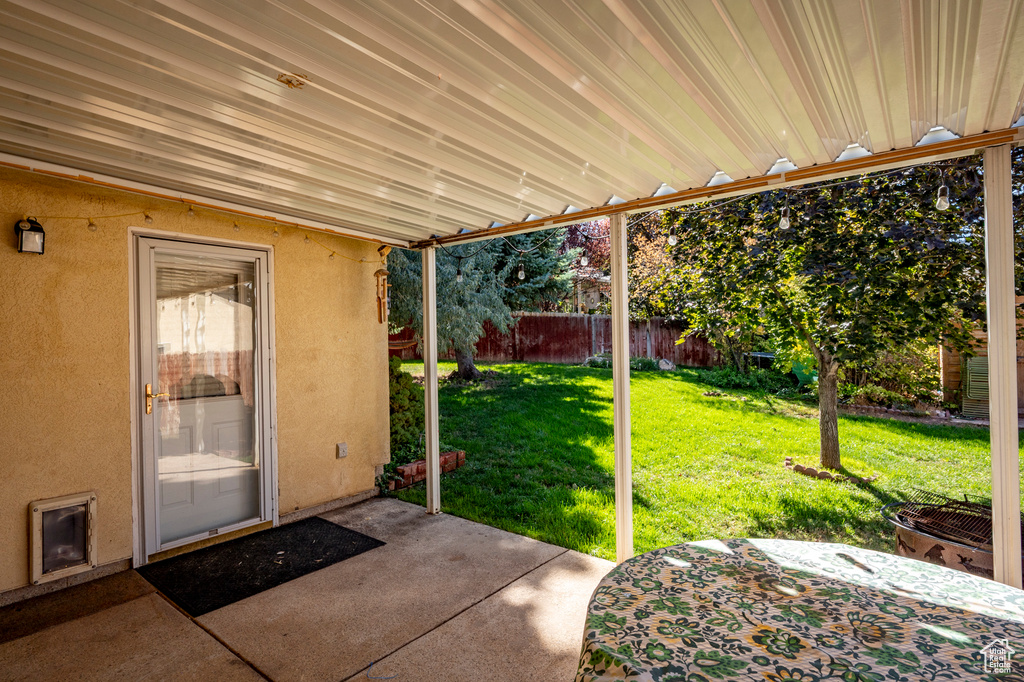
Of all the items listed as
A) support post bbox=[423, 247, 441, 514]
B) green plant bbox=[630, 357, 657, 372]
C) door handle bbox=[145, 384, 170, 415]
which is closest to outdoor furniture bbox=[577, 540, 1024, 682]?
support post bbox=[423, 247, 441, 514]

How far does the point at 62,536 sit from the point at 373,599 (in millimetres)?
2034

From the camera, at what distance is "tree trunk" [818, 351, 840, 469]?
5.25 metres

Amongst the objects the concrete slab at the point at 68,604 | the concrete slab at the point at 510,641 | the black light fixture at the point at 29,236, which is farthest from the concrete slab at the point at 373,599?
the black light fixture at the point at 29,236

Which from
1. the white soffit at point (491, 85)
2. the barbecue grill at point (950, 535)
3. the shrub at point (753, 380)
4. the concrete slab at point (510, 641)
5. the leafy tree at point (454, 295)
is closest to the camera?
the white soffit at point (491, 85)

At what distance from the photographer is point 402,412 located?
241 inches

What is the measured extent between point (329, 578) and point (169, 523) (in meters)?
1.40

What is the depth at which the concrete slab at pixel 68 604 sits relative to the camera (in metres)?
2.79

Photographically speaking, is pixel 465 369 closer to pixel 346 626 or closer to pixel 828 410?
pixel 828 410

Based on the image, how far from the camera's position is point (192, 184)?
3229 millimetres

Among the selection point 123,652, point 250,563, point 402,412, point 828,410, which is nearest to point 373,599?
point 250,563

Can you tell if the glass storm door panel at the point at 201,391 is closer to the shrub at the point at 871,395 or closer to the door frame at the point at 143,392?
the door frame at the point at 143,392

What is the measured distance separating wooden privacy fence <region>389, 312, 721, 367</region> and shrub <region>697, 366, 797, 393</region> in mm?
1987

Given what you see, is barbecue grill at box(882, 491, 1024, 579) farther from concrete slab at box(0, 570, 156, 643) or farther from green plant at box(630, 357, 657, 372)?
green plant at box(630, 357, 657, 372)

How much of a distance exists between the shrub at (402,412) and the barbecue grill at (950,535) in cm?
471
